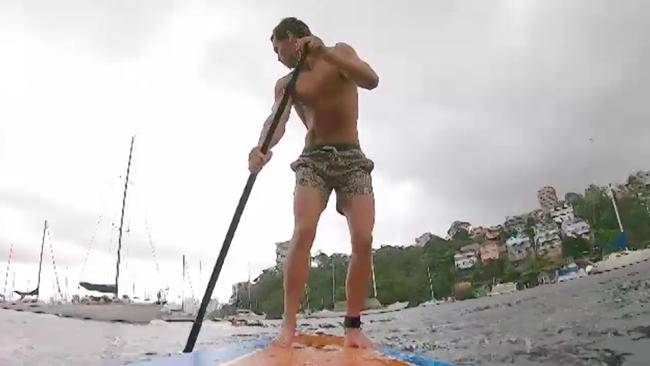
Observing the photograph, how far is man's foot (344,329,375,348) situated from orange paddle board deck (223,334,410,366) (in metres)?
0.06

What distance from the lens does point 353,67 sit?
3.14m

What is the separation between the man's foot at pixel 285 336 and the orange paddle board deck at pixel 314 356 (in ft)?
0.14

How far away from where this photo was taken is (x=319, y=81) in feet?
11.0

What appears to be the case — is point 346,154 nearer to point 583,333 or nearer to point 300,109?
point 300,109

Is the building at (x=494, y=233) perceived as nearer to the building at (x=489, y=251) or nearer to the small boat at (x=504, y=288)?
the building at (x=489, y=251)

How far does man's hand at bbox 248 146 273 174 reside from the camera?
10.4 ft

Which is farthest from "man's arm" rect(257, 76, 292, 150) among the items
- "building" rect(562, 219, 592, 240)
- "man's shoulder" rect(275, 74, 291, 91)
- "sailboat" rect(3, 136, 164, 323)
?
"building" rect(562, 219, 592, 240)

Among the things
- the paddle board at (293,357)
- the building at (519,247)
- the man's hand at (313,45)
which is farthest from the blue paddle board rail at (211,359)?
the building at (519,247)

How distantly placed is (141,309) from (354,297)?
145ft

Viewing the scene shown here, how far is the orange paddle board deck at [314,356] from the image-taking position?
2359 mm

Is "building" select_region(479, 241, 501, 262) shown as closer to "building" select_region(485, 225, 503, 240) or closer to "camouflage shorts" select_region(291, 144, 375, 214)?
"building" select_region(485, 225, 503, 240)

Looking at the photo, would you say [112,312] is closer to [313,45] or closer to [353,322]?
[353,322]

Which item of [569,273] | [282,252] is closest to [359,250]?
[282,252]

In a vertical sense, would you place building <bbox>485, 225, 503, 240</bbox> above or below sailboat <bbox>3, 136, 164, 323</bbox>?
above
